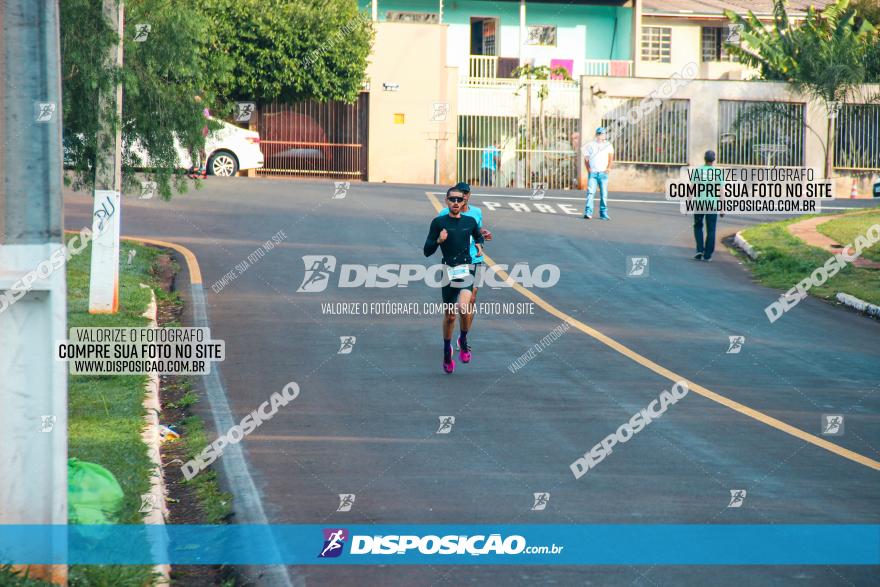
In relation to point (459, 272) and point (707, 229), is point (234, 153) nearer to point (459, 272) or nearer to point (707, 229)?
point (707, 229)

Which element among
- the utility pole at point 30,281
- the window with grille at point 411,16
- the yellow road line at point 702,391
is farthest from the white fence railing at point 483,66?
the utility pole at point 30,281

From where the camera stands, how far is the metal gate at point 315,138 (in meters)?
44.0

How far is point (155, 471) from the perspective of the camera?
904cm

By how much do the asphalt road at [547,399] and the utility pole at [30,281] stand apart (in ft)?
5.58

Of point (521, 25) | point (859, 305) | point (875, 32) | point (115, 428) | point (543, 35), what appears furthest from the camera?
point (543, 35)

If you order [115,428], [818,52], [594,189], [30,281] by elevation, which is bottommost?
[115,428]

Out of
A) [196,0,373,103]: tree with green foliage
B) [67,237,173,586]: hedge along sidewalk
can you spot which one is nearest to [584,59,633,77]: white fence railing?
[196,0,373,103]: tree with green foliage

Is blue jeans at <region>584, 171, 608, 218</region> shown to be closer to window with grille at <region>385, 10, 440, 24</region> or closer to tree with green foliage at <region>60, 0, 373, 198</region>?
tree with green foliage at <region>60, 0, 373, 198</region>

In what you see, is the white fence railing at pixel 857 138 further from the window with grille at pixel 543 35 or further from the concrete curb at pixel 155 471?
the concrete curb at pixel 155 471

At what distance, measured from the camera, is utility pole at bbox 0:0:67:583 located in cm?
620

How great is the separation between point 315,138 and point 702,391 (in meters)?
33.3

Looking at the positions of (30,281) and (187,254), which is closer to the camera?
(30,281)

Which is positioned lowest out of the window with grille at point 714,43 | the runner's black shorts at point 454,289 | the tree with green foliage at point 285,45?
the runner's black shorts at point 454,289

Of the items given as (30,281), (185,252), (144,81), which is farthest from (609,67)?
(30,281)
